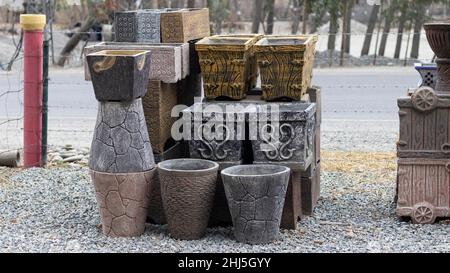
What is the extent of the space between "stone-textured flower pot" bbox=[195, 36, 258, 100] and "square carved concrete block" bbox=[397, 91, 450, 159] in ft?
3.56

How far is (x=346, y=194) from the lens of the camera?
6867 millimetres

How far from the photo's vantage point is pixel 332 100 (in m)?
13.8

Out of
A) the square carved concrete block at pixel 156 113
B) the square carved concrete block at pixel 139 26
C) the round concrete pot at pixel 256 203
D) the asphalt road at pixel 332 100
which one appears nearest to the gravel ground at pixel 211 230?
the round concrete pot at pixel 256 203

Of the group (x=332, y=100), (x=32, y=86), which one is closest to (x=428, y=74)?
(x=32, y=86)

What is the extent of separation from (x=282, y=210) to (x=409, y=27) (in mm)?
15939

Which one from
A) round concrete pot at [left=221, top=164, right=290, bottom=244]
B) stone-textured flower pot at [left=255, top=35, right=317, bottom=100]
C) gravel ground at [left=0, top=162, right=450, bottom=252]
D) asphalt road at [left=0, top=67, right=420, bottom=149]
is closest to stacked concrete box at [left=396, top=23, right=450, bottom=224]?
gravel ground at [left=0, top=162, right=450, bottom=252]

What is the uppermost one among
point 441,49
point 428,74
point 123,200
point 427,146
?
point 441,49

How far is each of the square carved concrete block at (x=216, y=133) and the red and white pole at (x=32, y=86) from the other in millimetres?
2650

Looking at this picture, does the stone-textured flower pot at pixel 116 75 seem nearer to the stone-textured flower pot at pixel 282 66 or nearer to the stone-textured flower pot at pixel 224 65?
the stone-textured flower pot at pixel 224 65

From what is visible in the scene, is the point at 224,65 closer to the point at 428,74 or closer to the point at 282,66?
the point at 282,66

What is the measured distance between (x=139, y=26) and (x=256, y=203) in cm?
182

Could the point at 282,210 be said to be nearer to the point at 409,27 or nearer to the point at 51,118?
the point at 51,118

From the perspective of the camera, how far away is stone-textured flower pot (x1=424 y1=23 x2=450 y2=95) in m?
5.70

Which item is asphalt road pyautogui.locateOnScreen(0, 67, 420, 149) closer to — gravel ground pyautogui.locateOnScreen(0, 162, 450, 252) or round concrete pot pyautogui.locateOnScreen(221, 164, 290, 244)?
gravel ground pyautogui.locateOnScreen(0, 162, 450, 252)
